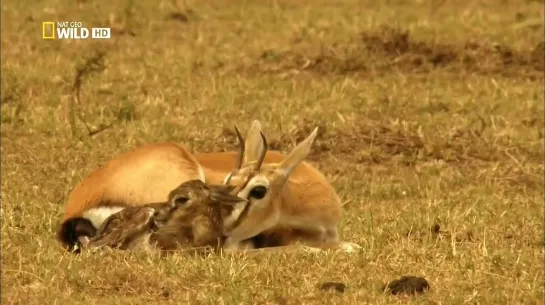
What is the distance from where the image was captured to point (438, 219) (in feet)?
18.9

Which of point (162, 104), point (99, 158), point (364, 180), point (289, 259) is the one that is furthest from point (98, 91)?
point (289, 259)

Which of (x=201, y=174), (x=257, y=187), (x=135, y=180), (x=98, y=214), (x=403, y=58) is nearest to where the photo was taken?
(x=257, y=187)

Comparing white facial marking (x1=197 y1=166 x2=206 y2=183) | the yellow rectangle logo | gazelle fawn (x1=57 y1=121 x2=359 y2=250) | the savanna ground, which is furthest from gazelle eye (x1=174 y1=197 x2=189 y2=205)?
the yellow rectangle logo

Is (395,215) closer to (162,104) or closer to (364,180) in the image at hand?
(364,180)

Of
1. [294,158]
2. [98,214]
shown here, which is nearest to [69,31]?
[98,214]

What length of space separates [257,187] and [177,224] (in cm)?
38

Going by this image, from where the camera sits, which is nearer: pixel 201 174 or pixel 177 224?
pixel 177 224

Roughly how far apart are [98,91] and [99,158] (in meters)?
1.57

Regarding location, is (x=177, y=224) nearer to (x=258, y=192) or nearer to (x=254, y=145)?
(x=258, y=192)

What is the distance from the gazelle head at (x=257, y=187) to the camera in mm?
5211

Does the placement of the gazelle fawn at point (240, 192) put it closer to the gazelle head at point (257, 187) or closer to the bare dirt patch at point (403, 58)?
the gazelle head at point (257, 187)

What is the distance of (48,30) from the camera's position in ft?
34.0

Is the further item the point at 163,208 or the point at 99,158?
the point at 99,158

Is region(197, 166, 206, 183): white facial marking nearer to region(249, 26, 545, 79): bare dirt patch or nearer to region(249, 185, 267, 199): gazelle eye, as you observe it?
region(249, 185, 267, 199): gazelle eye
